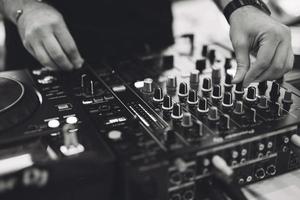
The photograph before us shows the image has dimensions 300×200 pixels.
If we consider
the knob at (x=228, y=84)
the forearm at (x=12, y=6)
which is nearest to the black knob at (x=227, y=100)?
the knob at (x=228, y=84)

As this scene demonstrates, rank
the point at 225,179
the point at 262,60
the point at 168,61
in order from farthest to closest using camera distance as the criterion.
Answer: the point at 168,61 < the point at 262,60 < the point at 225,179

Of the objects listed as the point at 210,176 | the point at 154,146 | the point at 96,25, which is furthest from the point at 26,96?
the point at 96,25

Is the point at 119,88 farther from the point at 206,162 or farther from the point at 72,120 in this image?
the point at 206,162

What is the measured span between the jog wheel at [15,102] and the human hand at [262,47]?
55 centimetres

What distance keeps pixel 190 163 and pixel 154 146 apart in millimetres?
87

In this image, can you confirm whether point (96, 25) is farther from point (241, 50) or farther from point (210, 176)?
point (210, 176)

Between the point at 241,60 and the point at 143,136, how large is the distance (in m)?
0.39

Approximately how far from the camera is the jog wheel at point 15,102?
37.7 inches

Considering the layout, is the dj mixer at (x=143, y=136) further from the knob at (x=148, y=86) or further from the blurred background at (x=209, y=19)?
the blurred background at (x=209, y=19)

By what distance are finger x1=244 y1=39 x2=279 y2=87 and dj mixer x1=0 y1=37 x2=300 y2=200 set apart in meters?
0.04

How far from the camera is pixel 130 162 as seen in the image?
0.81 metres

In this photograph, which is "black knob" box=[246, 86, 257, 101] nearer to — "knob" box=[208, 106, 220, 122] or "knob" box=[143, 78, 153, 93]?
"knob" box=[208, 106, 220, 122]

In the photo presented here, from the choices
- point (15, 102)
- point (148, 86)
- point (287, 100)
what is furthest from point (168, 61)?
point (15, 102)

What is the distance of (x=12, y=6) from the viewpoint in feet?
4.24
